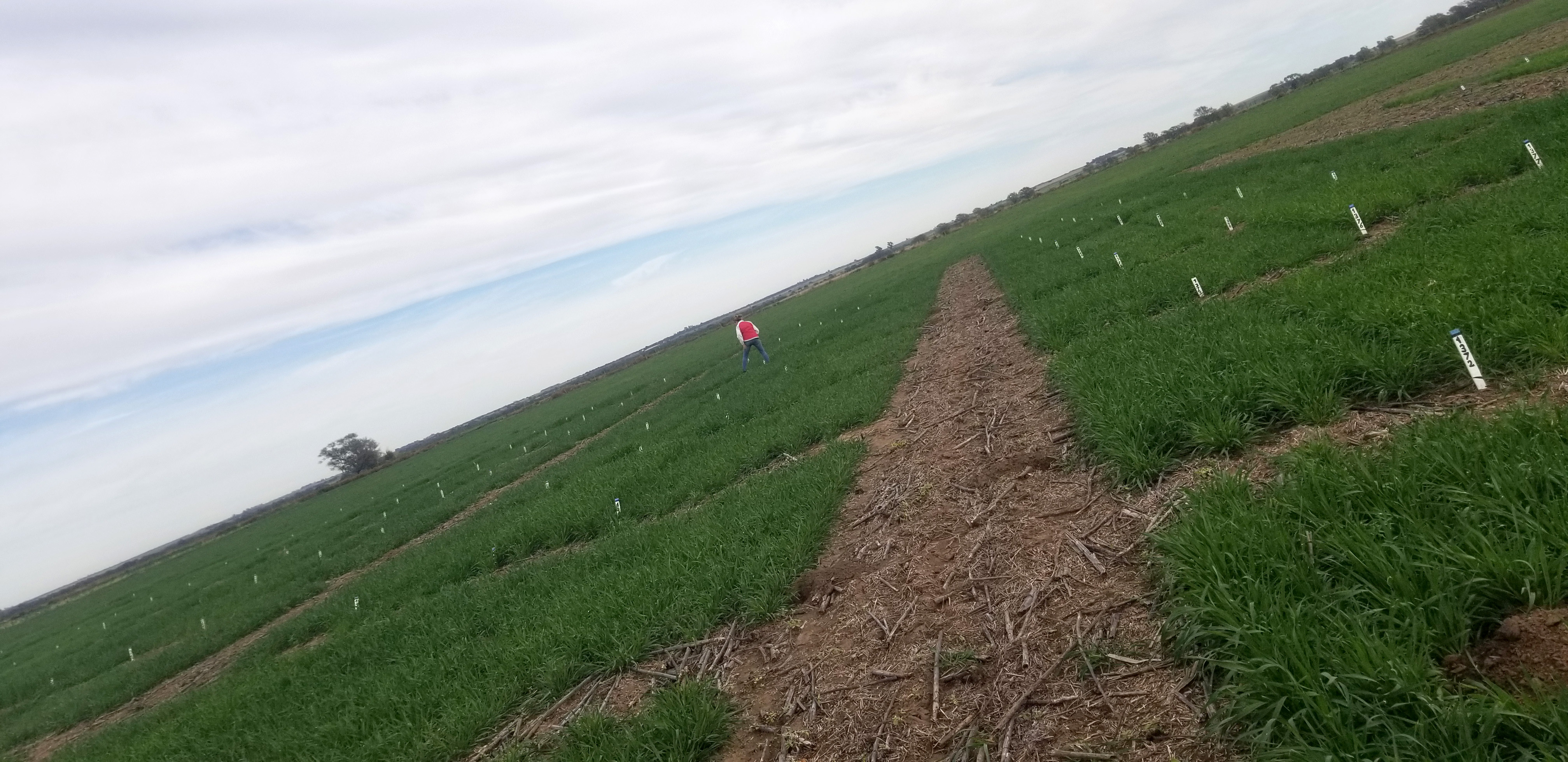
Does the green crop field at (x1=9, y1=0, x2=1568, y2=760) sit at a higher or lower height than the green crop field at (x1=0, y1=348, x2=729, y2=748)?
lower

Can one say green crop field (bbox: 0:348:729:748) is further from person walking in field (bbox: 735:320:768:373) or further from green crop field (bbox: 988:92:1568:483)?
green crop field (bbox: 988:92:1568:483)

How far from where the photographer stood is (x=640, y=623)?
17.4 ft

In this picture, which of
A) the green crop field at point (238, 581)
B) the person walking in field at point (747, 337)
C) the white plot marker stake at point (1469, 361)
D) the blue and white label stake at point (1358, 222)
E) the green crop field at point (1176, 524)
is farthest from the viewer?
the person walking in field at point (747, 337)

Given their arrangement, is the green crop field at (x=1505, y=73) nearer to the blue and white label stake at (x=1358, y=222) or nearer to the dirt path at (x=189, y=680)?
the blue and white label stake at (x=1358, y=222)

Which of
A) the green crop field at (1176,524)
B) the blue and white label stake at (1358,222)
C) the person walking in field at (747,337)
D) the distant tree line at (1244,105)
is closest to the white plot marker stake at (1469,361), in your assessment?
the green crop field at (1176,524)

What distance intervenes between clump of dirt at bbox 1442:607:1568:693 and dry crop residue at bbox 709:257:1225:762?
81 centimetres

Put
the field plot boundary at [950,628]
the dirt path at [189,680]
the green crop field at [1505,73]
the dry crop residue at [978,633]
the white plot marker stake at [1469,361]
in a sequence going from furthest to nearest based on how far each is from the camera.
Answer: the green crop field at [1505,73] → the dirt path at [189,680] → the white plot marker stake at [1469,361] → the field plot boundary at [950,628] → the dry crop residue at [978,633]

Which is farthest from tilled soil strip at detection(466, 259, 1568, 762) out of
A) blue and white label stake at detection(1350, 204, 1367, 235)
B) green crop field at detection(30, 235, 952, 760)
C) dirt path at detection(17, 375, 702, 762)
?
dirt path at detection(17, 375, 702, 762)

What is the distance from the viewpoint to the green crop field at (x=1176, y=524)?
2449mm

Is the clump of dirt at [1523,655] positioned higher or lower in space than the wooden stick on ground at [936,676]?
higher

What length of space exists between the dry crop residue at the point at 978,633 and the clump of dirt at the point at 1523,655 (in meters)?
0.81

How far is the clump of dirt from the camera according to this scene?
79.4 inches

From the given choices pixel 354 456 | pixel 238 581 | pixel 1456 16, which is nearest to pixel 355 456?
pixel 354 456

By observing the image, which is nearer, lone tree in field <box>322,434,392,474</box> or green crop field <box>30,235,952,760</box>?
green crop field <box>30,235,952,760</box>
